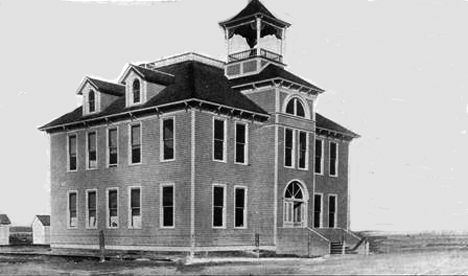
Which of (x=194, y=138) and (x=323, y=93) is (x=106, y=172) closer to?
(x=194, y=138)

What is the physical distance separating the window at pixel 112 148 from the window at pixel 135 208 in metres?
0.79

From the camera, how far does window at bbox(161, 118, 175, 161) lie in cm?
1195

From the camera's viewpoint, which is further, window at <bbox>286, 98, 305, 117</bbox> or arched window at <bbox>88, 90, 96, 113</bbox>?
window at <bbox>286, 98, 305, 117</bbox>

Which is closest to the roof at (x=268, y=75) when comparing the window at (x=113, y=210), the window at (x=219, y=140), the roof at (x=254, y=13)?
the window at (x=219, y=140)

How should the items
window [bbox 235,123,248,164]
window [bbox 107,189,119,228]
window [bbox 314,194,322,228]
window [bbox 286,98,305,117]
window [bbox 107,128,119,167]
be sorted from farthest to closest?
1. window [bbox 235,123,248,164]
2. window [bbox 286,98,305,117]
3. window [bbox 107,189,119,228]
4. window [bbox 107,128,119,167]
5. window [bbox 314,194,322,228]

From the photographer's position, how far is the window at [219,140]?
1238cm

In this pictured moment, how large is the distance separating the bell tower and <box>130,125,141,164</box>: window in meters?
2.33

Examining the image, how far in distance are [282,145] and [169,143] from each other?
7.44 ft

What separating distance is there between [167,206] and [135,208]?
74 cm

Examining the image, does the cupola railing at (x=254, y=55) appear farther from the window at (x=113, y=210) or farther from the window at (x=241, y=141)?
the window at (x=113, y=210)

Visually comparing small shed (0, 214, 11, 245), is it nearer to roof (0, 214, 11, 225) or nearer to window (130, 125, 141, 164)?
roof (0, 214, 11, 225)

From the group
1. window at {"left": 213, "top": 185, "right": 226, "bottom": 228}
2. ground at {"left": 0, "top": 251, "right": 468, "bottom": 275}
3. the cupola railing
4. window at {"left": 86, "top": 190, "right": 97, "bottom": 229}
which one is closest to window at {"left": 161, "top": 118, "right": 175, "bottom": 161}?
window at {"left": 213, "top": 185, "right": 226, "bottom": 228}

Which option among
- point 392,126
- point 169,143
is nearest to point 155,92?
point 169,143

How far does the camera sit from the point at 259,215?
1176 centimetres
